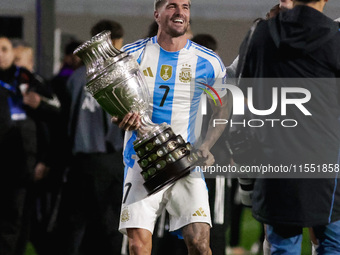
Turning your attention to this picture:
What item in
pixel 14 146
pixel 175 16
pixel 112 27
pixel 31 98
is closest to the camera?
pixel 175 16

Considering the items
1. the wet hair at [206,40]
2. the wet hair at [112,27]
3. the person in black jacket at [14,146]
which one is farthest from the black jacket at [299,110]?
the person in black jacket at [14,146]

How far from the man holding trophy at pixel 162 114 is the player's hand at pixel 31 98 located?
1842 millimetres

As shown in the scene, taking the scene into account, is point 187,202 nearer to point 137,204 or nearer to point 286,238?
point 137,204

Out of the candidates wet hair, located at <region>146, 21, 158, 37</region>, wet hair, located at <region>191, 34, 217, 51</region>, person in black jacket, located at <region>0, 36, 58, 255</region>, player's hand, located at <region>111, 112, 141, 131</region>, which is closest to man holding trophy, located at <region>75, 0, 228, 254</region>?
player's hand, located at <region>111, 112, 141, 131</region>

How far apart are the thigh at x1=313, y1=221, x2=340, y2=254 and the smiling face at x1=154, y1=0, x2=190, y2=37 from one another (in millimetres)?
1502

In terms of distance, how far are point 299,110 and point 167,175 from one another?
908mm

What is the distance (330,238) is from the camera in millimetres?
3715

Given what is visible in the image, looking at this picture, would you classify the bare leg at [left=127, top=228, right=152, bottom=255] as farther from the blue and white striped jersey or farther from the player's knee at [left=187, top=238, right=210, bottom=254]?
the blue and white striped jersey

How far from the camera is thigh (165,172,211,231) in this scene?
4.39 m

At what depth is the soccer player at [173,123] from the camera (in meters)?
4.37

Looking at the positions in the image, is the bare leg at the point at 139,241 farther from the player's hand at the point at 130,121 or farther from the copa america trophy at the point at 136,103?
the player's hand at the point at 130,121

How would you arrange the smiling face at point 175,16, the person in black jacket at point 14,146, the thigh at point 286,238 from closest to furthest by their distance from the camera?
the thigh at point 286,238, the smiling face at point 175,16, the person in black jacket at point 14,146

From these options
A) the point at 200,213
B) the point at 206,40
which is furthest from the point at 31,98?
the point at 200,213

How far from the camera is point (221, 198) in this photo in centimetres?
568
